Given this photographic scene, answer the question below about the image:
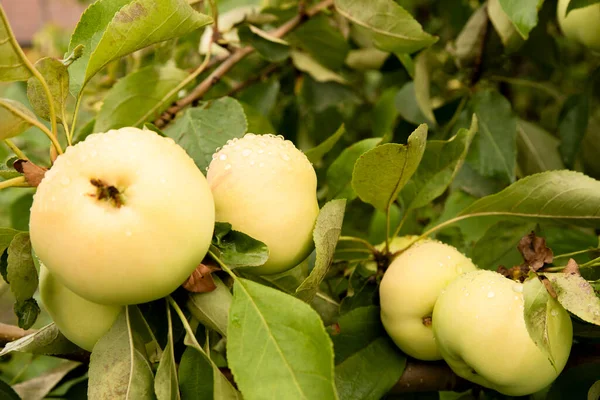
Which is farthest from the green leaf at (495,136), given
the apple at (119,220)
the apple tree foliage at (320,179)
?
the apple at (119,220)

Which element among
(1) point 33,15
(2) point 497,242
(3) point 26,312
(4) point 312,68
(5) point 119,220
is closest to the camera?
(5) point 119,220

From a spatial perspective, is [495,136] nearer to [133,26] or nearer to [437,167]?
[437,167]

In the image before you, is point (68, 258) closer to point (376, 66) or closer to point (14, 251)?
point (14, 251)

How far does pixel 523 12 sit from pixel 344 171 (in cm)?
23

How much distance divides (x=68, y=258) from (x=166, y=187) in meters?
0.08

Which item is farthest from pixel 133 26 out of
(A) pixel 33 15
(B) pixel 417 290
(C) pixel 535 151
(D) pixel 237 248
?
(A) pixel 33 15

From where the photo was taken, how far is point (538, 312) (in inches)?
16.9

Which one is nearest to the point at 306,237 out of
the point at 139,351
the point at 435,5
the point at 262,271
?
the point at 262,271

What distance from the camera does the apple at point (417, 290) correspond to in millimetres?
511

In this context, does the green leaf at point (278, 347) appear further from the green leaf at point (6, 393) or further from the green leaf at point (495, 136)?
the green leaf at point (495, 136)

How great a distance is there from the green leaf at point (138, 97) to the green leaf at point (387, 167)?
1.01 ft

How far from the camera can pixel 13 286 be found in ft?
1.57

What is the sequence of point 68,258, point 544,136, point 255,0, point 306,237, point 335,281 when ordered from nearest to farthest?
1. point 68,258
2. point 306,237
3. point 335,281
4. point 544,136
5. point 255,0

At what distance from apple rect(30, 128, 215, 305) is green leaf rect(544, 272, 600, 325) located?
10.2 inches
